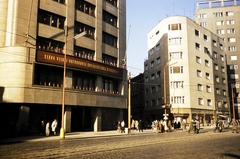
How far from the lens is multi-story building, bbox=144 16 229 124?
165ft

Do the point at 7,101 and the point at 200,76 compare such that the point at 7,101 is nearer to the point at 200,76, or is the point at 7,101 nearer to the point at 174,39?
the point at 174,39

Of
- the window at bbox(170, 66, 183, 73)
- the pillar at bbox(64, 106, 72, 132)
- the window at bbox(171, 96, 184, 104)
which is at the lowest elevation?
the pillar at bbox(64, 106, 72, 132)

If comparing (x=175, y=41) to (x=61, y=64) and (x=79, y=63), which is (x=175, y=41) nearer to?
(x=79, y=63)

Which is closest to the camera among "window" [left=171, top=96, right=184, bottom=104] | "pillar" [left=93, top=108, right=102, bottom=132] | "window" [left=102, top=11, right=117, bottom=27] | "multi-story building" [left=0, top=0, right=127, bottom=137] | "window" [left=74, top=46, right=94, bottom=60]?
"multi-story building" [left=0, top=0, right=127, bottom=137]

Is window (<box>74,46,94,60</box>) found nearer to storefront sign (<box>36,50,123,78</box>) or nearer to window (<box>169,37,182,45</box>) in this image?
storefront sign (<box>36,50,123,78</box>)

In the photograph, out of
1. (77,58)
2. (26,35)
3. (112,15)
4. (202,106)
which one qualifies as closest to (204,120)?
(202,106)

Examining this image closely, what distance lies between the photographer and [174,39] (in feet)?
173

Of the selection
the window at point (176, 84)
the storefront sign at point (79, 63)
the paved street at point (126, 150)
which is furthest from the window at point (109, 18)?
the paved street at point (126, 150)

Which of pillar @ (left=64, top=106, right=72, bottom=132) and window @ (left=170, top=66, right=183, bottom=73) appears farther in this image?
window @ (left=170, top=66, right=183, bottom=73)

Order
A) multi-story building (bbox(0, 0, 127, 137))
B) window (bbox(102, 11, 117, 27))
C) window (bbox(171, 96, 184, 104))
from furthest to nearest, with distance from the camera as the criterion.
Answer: window (bbox(171, 96, 184, 104)) → window (bbox(102, 11, 117, 27)) → multi-story building (bbox(0, 0, 127, 137))

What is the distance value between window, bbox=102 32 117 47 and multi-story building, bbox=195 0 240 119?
173 ft

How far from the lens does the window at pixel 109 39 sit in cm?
3552

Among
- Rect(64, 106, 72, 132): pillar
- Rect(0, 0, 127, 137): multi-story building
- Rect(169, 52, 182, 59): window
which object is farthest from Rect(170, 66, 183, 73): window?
Rect(64, 106, 72, 132): pillar

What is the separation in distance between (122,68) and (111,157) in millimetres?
26315
